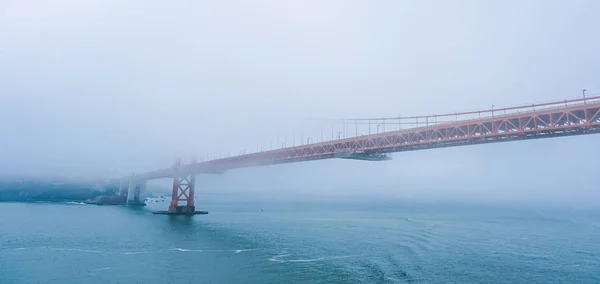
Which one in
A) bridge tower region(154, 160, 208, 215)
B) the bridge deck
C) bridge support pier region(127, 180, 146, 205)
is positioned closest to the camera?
the bridge deck

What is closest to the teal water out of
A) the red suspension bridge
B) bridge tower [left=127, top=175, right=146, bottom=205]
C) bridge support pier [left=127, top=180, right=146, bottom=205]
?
the red suspension bridge

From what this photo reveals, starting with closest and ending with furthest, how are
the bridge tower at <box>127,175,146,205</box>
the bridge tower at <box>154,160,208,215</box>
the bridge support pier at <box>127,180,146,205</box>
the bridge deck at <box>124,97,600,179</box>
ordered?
the bridge deck at <box>124,97,600,179</box> < the bridge tower at <box>154,160,208,215</box> < the bridge tower at <box>127,175,146,205</box> < the bridge support pier at <box>127,180,146,205</box>

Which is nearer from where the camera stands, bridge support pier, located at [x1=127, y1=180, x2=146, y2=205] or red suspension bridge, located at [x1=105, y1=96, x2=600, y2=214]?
red suspension bridge, located at [x1=105, y1=96, x2=600, y2=214]

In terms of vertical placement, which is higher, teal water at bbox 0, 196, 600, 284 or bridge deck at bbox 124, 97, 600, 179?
bridge deck at bbox 124, 97, 600, 179

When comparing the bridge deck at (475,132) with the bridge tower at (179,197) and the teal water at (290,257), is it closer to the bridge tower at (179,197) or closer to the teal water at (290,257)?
the teal water at (290,257)

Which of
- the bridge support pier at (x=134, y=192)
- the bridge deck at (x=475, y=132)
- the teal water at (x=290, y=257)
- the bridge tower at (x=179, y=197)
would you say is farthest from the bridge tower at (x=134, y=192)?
the bridge deck at (x=475, y=132)

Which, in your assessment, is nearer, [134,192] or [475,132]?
[475,132]

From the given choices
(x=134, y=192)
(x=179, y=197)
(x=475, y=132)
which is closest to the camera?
(x=475, y=132)

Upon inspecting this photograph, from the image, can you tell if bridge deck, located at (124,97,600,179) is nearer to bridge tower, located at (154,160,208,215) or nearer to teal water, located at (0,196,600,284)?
teal water, located at (0,196,600,284)

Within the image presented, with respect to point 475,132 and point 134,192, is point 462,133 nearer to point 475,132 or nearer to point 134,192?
point 475,132

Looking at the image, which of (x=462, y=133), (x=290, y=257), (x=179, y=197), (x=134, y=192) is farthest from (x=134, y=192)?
(x=462, y=133)

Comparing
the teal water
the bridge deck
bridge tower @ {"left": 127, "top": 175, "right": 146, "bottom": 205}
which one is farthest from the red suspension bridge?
bridge tower @ {"left": 127, "top": 175, "right": 146, "bottom": 205}

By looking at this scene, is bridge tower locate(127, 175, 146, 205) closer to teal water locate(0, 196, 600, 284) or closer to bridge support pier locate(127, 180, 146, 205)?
bridge support pier locate(127, 180, 146, 205)

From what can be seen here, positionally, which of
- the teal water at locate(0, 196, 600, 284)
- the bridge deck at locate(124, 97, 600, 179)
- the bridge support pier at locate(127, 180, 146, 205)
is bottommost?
the teal water at locate(0, 196, 600, 284)
